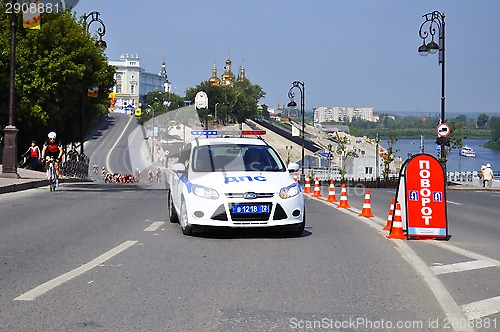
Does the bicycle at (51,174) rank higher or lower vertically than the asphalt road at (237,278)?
higher

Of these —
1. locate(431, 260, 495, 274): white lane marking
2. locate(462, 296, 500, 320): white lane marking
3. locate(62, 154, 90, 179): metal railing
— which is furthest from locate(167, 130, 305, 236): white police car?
locate(62, 154, 90, 179): metal railing

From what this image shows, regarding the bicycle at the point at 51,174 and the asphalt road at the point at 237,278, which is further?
the bicycle at the point at 51,174

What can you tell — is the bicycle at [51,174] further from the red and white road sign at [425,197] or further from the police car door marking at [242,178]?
the red and white road sign at [425,197]

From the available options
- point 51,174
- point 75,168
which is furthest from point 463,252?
point 75,168

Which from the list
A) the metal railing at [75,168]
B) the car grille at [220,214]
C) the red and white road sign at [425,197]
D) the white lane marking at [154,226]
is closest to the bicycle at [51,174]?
the white lane marking at [154,226]

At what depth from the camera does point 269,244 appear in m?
12.0

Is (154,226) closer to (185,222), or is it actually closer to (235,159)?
(185,222)

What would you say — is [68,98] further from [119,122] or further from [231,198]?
[119,122]

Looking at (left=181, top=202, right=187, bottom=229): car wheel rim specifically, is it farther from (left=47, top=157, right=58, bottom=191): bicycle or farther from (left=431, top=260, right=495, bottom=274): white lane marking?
(left=47, top=157, right=58, bottom=191): bicycle

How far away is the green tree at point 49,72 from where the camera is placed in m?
42.7

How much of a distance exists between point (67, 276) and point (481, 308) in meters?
4.39

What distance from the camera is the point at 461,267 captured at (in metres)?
10.1

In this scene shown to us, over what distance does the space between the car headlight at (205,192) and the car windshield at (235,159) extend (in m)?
0.86

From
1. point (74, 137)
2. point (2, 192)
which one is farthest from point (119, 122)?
point (2, 192)
